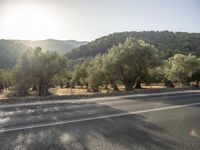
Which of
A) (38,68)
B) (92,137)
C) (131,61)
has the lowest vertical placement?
(92,137)

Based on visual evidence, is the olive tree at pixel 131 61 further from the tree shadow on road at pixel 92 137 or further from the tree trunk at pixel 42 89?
the tree shadow on road at pixel 92 137

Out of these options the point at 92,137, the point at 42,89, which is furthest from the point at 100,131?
the point at 42,89

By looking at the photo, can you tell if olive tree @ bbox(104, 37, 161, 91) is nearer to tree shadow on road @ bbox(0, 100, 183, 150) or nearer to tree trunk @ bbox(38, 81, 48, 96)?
tree trunk @ bbox(38, 81, 48, 96)

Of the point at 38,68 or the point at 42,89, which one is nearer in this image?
the point at 38,68

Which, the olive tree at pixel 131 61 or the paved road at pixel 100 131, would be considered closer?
the paved road at pixel 100 131

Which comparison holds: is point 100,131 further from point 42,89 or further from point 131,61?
point 42,89

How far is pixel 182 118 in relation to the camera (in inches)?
499

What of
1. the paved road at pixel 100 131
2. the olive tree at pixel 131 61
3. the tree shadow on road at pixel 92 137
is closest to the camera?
the tree shadow on road at pixel 92 137

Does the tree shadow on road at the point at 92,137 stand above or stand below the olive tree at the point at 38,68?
below

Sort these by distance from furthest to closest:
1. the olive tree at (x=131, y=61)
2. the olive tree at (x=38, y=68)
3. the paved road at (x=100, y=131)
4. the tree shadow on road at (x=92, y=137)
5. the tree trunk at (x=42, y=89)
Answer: the tree trunk at (x=42, y=89) → the olive tree at (x=38, y=68) → the olive tree at (x=131, y=61) → the paved road at (x=100, y=131) → the tree shadow on road at (x=92, y=137)

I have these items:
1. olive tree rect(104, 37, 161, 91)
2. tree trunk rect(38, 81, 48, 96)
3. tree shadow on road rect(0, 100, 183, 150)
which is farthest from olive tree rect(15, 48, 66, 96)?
tree shadow on road rect(0, 100, 183, 150)

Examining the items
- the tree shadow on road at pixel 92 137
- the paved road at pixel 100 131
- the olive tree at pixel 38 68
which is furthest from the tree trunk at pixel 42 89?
the tree shadow on road at pixel 92 137

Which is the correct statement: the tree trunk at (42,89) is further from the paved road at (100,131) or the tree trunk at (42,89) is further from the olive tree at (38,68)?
the paved road at (100,131)

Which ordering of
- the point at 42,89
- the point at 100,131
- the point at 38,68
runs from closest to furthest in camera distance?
the point at 100,131 < the point at 38,68 < the point at 42,89
